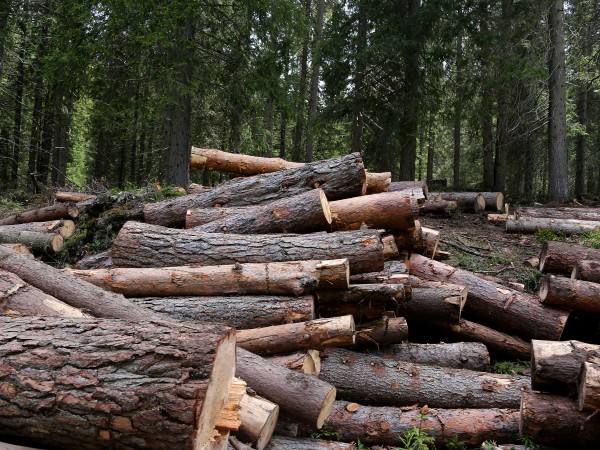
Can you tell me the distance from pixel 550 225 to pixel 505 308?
511 cm

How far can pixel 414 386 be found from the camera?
201 inches

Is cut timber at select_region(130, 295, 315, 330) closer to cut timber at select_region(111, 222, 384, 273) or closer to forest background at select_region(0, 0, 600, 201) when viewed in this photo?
cut timber at select_region(111, 222, 384, 273)

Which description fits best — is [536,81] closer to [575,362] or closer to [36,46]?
[575,362]

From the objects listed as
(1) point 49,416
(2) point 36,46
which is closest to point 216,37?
(2) point 36,46

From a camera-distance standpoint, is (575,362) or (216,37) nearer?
(575,362)

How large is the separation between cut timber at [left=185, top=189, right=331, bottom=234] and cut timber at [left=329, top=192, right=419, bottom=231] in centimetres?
20

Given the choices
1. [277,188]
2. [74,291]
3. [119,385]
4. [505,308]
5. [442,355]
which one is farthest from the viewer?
[277,188]

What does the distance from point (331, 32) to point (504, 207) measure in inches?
330

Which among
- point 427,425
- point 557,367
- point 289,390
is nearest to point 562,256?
point 557,367

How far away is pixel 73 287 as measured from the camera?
181 inches

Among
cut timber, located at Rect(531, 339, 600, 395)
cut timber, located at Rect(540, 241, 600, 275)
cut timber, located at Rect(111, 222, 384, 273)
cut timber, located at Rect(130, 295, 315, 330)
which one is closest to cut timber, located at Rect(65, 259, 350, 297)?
cut timber, located at Rect(130, 295, 315, 330)

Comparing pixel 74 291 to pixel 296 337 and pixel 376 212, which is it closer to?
pixel 296 337

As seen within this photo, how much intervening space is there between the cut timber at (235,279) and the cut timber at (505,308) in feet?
7.30

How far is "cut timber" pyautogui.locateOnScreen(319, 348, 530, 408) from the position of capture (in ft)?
16.5
